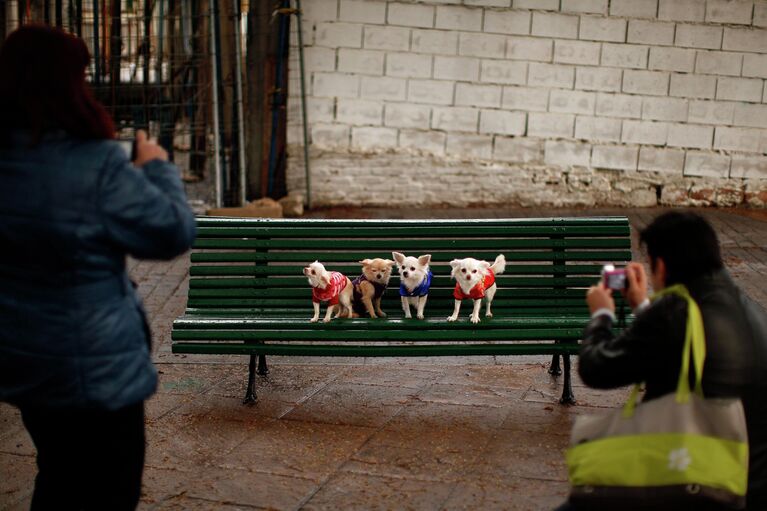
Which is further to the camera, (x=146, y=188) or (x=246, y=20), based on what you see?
(x=246, y=20)

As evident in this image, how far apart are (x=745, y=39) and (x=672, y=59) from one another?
2.69 feet

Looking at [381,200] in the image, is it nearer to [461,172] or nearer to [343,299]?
[461,172]

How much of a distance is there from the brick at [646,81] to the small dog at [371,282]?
21.5ft

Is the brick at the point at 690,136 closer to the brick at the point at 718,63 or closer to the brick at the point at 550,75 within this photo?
the brick at the point at 718,63

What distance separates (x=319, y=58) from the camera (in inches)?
431

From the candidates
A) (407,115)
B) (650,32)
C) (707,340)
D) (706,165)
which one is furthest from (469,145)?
(707,340)

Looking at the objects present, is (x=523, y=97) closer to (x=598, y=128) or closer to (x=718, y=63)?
(x=598, y=128)

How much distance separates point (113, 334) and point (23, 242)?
36 centimetres

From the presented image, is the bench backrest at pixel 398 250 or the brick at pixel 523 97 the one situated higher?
the brick at pixel 523 97

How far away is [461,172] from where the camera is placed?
445 inches

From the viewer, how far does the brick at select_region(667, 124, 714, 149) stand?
11203 mm

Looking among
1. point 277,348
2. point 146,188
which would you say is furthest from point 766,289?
point 146,188

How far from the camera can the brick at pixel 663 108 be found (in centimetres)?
1114

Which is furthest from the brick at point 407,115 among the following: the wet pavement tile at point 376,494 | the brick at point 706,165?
the wet pavement tile at point 376,494
